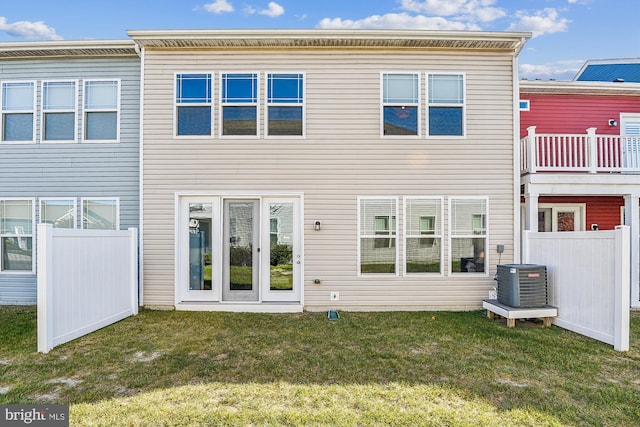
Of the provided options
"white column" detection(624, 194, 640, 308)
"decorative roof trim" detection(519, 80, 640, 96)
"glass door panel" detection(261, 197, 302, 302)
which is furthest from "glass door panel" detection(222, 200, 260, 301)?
"white column" detection(624, 194, 640, 308)

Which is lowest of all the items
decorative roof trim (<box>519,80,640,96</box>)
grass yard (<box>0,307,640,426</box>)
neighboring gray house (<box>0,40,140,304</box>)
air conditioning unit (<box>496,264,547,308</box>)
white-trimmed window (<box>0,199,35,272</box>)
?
grass yard (<box>0,307,640,426</box>)

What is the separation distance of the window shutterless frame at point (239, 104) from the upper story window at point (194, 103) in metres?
0.29

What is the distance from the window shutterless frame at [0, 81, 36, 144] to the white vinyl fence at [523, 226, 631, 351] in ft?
34.2

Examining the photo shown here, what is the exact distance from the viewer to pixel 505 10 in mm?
10922

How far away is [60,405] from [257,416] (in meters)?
1.81

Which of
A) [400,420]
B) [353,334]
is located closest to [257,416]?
[400,420]

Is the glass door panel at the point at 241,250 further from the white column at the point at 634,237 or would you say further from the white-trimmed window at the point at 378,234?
the white column at the point at 634,237

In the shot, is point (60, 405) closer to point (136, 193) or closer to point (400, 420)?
point (400, 420)

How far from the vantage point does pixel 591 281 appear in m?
4.92

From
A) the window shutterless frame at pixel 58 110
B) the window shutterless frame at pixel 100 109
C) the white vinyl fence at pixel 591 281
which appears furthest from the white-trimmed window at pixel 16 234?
the white vinyl fence at pixel 591 281

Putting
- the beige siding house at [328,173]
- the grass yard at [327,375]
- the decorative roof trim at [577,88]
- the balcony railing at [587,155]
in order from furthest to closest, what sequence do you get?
the decorative roof trim at [577,88]
the balcony railing at [587,155]
the beige siding house at [328,173]
the grass yard at [327,375]

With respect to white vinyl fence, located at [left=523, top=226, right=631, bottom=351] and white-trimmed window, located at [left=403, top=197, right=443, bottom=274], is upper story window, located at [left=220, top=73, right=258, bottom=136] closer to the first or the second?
white-trimmed window, located at [left=403, top=197, right=443, bottom=274]

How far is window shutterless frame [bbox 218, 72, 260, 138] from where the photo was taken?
6648 millimetres

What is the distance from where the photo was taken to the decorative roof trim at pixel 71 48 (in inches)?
259
